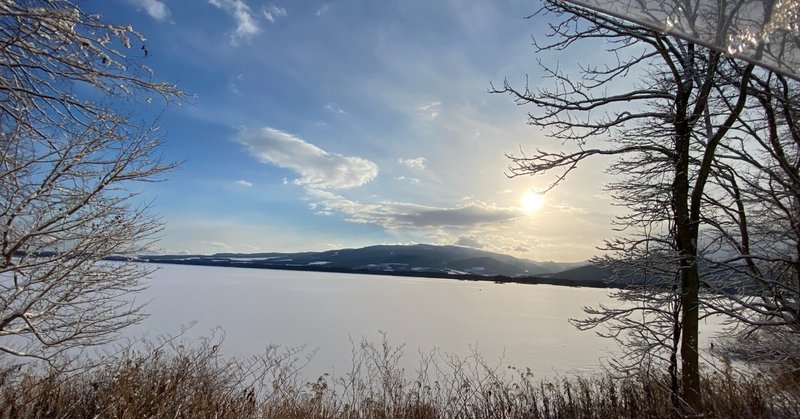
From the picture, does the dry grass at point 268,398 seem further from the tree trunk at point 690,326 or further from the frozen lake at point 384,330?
the frozen lake at point 384,330

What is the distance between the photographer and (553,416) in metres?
7.00

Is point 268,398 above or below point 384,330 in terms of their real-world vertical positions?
above

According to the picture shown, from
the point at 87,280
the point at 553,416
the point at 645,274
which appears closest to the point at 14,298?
the point at 87,280

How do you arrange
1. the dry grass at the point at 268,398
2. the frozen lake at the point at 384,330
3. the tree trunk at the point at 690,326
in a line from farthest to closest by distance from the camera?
1. the frozen lake at the point at 384,330
2. the tree trunk at the point at 690,326
3. the dry grass at the point at 268,398

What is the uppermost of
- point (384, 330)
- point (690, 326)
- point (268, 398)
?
point (690, 326)

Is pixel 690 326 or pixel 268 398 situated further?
pixel 268 398

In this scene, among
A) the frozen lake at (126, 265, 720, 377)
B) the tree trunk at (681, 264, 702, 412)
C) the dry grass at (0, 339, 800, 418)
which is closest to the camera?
the dry grass at (0, 339, 800, 418)

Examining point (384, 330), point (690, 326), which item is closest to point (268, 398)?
point (690, 326)

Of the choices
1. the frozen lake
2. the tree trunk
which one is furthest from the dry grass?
the frozen lake

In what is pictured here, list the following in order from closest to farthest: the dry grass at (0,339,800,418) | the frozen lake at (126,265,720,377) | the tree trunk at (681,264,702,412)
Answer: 1. the dry grass at (0,339,800,418)
2. the tree trunk at (681,264,702,412)
3. the frozen lake at (126,265,720,377)

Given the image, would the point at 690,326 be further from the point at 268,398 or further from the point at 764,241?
the point at 268,398

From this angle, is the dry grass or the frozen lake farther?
the frozen lake

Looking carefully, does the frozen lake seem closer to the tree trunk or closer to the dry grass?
the dry grass

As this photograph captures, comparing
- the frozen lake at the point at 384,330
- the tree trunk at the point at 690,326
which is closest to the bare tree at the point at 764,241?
the tree trunk at the point at 690,326
